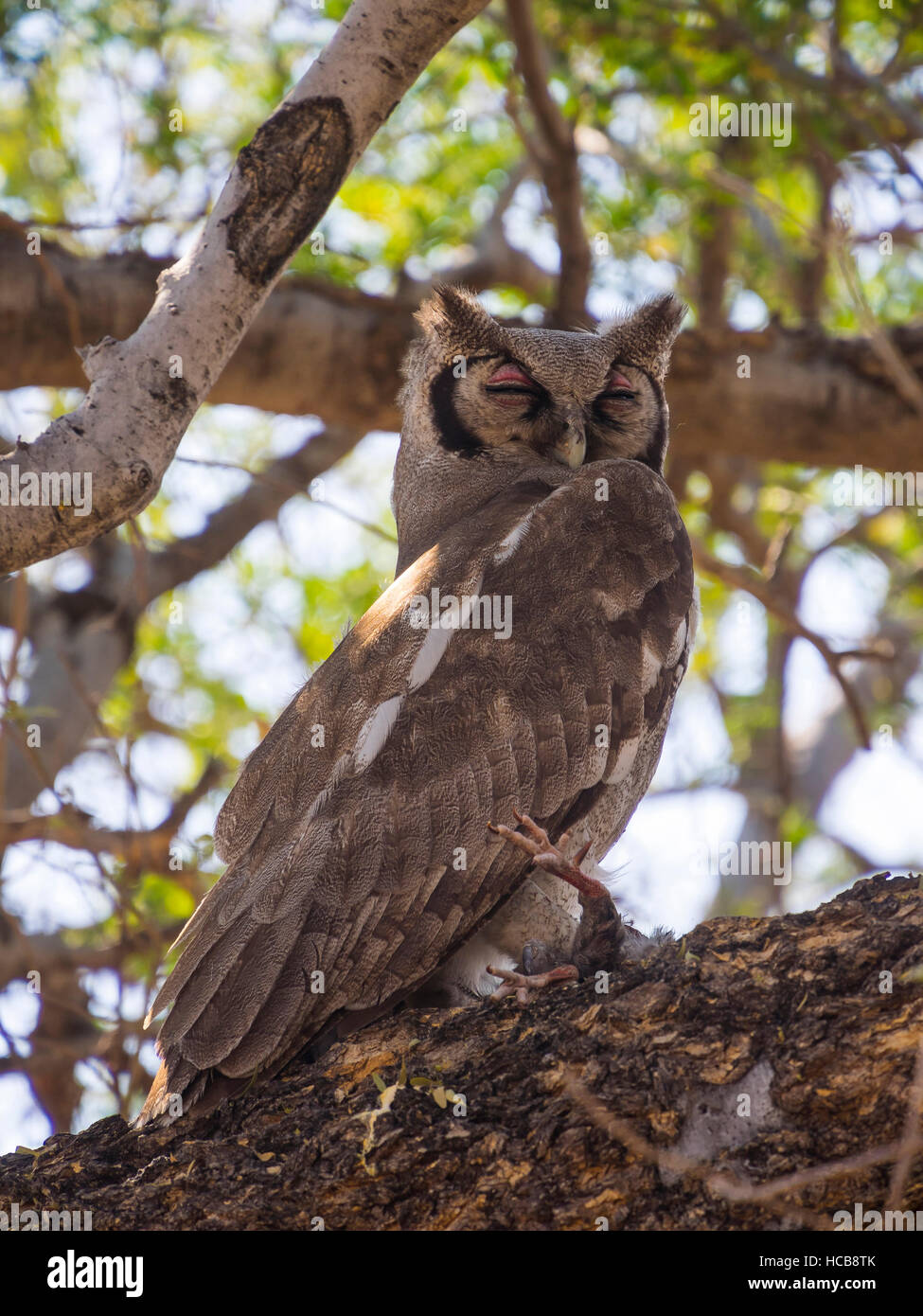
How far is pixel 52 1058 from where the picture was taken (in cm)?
584

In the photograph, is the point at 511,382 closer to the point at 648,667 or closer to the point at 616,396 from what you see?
the point at 616,396

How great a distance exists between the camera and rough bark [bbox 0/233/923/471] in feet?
20.3

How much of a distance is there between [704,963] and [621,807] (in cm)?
108

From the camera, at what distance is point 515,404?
488cm

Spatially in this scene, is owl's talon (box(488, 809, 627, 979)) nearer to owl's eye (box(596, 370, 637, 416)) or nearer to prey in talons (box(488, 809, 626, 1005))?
prey in talons (box(488, 809, 626, 1005))

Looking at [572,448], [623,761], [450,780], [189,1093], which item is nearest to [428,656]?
[450,780]

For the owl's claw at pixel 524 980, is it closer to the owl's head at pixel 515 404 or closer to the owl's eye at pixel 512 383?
the owl's head at pixel 515 404

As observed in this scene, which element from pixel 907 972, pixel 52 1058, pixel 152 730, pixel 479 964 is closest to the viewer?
pixel 907 972

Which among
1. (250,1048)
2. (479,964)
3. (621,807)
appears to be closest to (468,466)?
(621,807)

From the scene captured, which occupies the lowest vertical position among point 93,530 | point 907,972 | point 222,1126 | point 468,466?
point 222,1126

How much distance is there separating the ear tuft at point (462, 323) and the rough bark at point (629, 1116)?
2.66 m

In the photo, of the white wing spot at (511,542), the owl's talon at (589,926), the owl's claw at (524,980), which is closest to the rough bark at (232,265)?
the white wing spot at (511,542)
